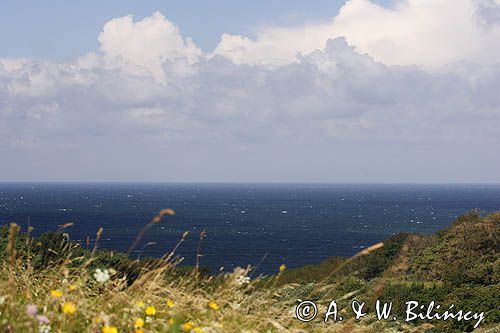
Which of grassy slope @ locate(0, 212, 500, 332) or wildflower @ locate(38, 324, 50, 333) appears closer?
wildflower @ locate(38, 324, 50, 333)

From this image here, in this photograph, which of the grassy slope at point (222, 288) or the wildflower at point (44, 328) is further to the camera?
the grassy slope at point (222, 288)

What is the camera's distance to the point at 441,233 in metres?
32.2

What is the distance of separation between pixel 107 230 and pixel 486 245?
9423 cm

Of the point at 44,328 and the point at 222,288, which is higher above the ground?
the point at 44,328

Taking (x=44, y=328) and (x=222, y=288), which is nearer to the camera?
(x=44, y=328)

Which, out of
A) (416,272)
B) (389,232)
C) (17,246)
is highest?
(17,246)

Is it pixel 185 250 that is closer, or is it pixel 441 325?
pixel 441 325

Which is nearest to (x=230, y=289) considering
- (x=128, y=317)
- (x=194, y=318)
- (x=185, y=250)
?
(x=194, y=318)

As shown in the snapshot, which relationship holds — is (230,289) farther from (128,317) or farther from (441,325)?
(441,325)

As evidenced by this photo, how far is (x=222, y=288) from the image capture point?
664 cm

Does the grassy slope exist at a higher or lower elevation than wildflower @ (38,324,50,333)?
lower

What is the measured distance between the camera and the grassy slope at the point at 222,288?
186 inches

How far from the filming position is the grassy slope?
4.72 metres

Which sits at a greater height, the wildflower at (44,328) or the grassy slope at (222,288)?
the wildflower at (44,328)
